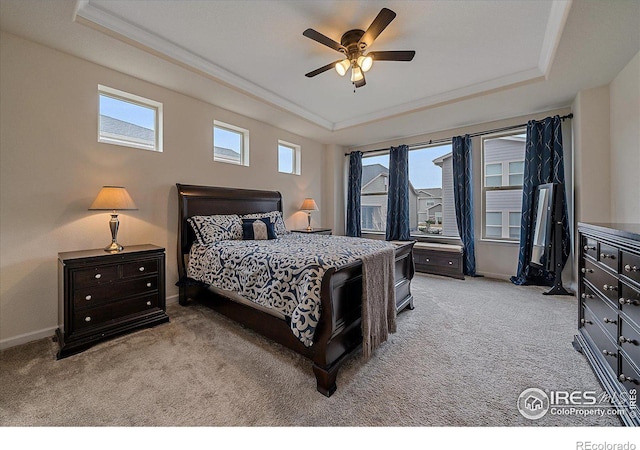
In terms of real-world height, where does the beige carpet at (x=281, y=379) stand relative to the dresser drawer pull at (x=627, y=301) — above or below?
below

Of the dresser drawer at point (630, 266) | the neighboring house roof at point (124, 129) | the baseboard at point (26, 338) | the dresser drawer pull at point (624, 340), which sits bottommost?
the baseboard at point (26, 338)

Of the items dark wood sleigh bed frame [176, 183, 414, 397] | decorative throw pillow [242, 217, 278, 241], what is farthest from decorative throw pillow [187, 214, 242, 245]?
dark wood sleigh bed frame [176, 183, 414, 397]

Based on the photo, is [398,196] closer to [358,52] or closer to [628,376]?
[358,52]

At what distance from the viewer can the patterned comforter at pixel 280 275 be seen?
1694 millimetres

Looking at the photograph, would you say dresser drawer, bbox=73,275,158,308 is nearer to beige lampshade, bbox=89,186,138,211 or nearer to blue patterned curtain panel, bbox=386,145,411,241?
beige lampshade, bbox=89,186,138,211

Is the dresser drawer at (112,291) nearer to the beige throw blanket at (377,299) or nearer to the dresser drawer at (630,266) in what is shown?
the beige throw blanket at (377,299)

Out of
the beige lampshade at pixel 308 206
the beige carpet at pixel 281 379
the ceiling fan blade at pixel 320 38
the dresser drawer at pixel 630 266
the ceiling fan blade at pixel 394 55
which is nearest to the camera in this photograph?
the dresser drawer at pixel 630 266

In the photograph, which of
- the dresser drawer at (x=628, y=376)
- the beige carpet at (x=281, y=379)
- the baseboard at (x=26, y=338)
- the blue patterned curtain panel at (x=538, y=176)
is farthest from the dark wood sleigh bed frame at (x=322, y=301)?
the blue patterned curtain panel at (x=538, y=176)

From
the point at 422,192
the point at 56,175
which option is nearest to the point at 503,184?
the point at 422,192

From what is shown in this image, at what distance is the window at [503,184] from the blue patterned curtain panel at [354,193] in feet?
8.01

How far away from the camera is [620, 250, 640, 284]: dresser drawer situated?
1.29m

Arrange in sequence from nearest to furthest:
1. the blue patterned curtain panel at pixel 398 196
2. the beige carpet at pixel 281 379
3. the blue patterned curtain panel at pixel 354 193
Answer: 1. the beige carpet at pixel 281 379
2. the blue patterned curtain panel at pixel 398 196
3. the blue patterned curtain panel at pixel 354 193

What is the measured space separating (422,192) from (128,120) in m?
5.01

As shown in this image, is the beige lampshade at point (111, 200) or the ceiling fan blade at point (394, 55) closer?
the ceiling fan blade at point (394, 55)
